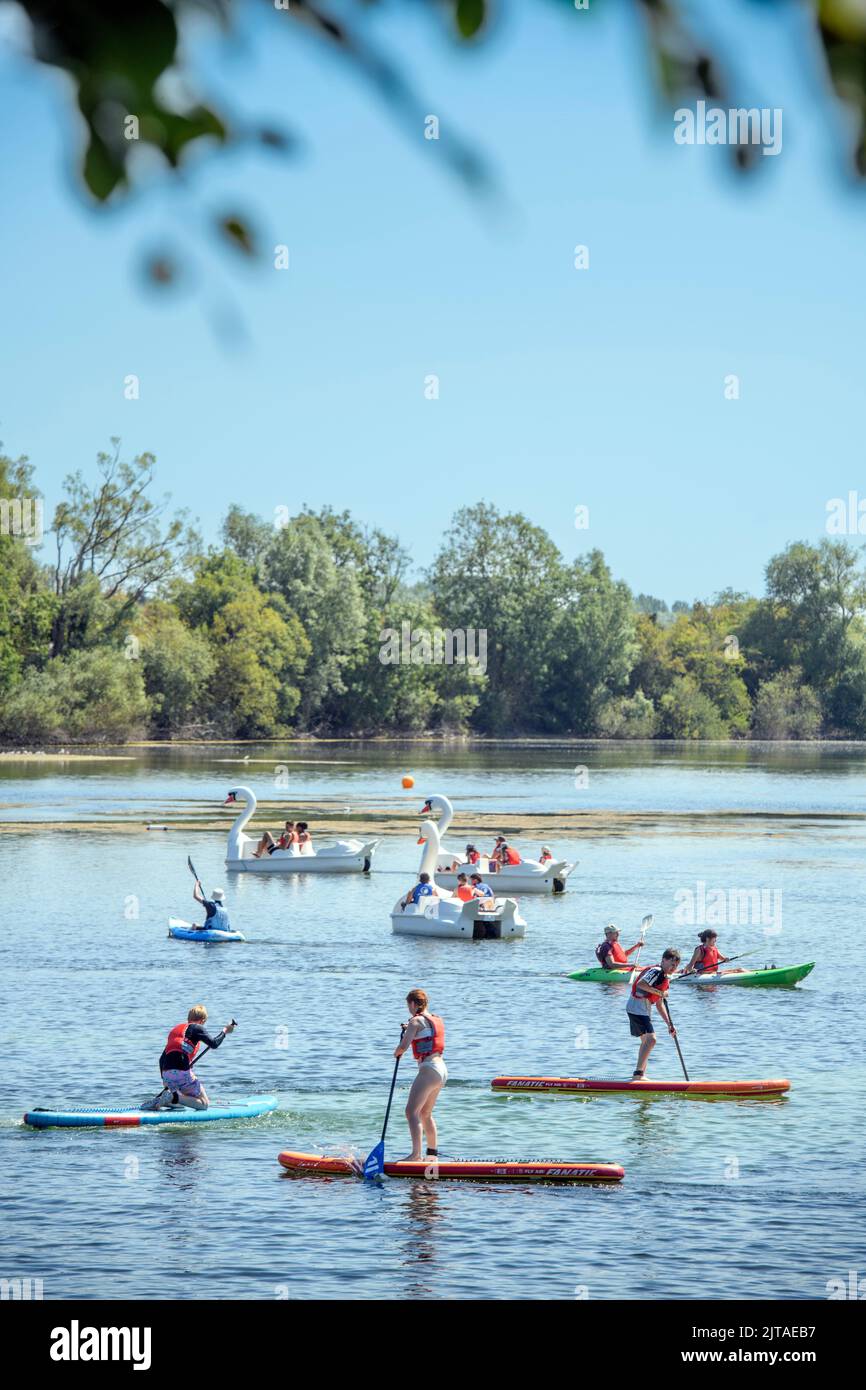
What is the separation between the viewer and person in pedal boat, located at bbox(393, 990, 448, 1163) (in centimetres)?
1895

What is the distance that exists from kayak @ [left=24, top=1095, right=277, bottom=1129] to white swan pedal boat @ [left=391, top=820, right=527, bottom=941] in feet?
54.7

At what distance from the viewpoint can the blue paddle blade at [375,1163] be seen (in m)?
19.6

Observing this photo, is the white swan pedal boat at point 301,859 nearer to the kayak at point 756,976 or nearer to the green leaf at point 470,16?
the kayak at point 756,976

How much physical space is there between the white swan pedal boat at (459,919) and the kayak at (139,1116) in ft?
54.7

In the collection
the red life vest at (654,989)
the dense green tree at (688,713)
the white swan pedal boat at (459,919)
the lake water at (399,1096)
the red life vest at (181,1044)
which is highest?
the dense green tree at (688,713)

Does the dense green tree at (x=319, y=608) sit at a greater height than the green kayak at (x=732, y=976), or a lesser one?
greater

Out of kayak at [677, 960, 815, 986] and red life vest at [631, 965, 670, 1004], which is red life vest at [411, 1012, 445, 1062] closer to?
red life vest at [631, 965, 670, 1004]

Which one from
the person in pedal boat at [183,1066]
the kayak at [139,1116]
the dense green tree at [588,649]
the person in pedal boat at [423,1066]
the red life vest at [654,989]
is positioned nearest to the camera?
the person in pedal boat at [423,1066]

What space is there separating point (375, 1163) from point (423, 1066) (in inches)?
53.9

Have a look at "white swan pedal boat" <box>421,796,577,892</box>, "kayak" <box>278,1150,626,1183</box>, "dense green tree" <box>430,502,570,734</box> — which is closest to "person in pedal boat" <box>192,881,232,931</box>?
"white swan pedal boat" <box>421,796,577,892</box>

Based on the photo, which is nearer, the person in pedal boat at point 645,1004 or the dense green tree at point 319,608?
the person in pedal boat at point 645,1004

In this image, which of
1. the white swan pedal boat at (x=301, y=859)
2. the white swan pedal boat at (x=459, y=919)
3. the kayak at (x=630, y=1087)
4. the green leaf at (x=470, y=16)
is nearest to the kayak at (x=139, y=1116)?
the kayak at (x=630, y=1087)

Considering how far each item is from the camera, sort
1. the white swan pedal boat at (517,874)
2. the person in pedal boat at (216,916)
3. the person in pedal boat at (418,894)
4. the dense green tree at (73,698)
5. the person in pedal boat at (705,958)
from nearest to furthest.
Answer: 1. the person in pedal boat at (705,958)
2. the person in pedal boat at (216,916)
3. the person in pedal boat at (418,894)
4. the white swan pedal boat at (517,874)
5. the dense green tree at (73,698)
